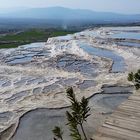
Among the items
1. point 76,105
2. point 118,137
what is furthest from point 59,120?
point 76,105

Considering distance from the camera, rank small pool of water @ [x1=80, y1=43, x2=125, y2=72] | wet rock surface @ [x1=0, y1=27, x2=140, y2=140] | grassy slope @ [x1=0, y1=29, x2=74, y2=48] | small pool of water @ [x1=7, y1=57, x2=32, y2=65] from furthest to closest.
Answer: grassy slope @ [x1=0, y1=29, x2=74, y2=48], small pool of water @ [x1=7, y1=57, x2=32, y2=65], small pool of water @ [x1=80, y1=43, x2=125, y2=72], wet rock surface @ [x1=0, y1=27, x2=140, y2=140]

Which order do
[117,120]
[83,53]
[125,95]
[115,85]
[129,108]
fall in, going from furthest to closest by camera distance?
1. [83,53]
2. [115,85]
3. [125,95]
4. [129,108]
5. [117,120]

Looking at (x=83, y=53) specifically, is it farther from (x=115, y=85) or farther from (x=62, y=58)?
(x=115, y=85)

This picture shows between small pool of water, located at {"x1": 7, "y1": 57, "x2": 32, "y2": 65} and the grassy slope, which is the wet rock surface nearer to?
small pool of water, located at {"x1": 7, "y1": 57, "x2": 32, "y2": 65}

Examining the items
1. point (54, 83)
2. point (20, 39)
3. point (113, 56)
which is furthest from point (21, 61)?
point (20, 39)

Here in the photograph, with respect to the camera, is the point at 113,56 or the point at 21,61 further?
the point at 113,56

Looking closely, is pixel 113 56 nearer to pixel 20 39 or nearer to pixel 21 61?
pixel 21 61

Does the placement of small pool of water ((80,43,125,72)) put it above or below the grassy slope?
above

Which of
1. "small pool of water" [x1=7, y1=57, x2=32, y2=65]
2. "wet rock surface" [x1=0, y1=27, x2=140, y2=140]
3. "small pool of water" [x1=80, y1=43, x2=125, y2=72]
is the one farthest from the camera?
"small pool of water" [x1=7, y1=57, x2=32, y2=65]

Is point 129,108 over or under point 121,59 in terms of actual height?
over

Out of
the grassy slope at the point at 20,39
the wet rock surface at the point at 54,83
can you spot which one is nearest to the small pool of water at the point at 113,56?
the wet rock surface at the point at 54,83

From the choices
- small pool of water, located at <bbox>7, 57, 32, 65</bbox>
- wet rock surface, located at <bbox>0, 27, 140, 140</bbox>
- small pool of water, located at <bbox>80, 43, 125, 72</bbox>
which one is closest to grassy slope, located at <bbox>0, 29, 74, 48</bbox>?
small pool of water, located at <bbox>80, 43, 125, 72</bbox>
